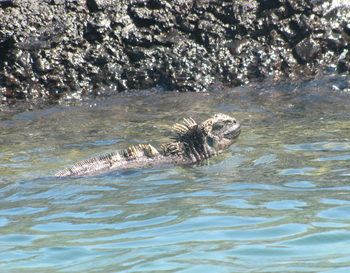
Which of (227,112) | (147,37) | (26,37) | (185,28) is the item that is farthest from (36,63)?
(227,112)

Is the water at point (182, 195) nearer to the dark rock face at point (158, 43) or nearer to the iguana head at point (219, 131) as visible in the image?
the iguana head at point (219, 131)

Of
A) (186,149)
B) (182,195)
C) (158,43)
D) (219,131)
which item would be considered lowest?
(182,195)

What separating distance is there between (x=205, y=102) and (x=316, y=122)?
275cm

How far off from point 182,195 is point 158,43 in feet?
27.6

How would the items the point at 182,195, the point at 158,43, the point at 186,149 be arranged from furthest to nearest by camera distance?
the point at 158,43
the point at 186,149
the point at 182,195

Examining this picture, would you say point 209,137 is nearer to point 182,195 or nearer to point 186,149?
point 186,149

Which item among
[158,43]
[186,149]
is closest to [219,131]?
[186,149]

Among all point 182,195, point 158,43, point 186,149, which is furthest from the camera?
point 158,43

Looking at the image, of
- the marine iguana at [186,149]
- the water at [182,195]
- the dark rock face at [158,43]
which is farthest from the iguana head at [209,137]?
the dark rock face at [158,43]

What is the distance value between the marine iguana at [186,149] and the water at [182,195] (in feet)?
0.77

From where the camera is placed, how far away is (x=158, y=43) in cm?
1468

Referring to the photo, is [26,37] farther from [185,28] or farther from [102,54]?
[185,28]

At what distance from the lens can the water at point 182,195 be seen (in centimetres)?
466

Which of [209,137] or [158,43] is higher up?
[158,43]
